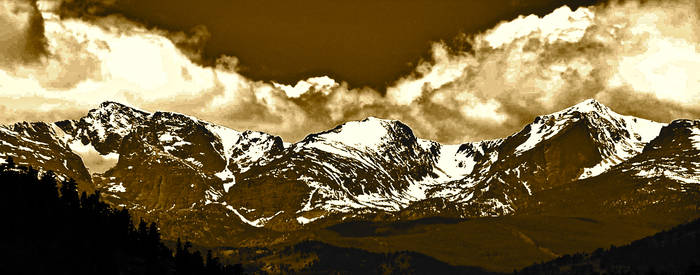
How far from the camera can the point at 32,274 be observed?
19975cm

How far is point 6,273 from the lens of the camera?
19400 cm

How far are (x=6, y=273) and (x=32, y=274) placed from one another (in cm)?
709
